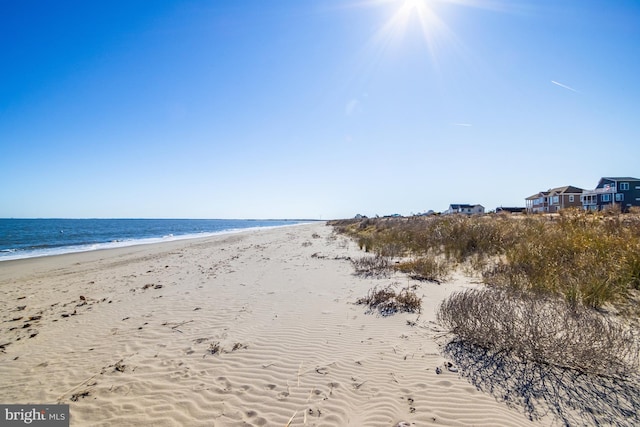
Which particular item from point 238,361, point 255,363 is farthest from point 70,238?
point 255,363

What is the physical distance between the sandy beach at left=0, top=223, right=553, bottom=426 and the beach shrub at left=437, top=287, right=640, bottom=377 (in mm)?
635

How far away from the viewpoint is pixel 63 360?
450cm

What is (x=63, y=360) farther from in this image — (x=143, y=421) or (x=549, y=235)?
(x=549, y=235)

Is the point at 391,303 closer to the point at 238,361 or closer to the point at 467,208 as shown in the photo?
the point at 238,361

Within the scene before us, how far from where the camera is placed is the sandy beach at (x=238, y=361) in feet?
10.1

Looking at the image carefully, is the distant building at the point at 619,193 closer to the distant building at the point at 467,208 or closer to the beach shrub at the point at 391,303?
the distant building at the point at 467,208

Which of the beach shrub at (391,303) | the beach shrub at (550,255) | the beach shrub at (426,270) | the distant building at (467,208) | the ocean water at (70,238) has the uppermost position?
the distant building at (467,208)

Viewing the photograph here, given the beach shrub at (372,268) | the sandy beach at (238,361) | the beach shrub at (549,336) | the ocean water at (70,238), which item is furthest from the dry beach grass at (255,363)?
the ocean water at (70,238)

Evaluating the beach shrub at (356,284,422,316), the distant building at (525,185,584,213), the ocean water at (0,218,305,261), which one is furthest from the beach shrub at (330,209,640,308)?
the distant building at (525,185,584,213)

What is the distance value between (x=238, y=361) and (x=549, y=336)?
4.33 meters

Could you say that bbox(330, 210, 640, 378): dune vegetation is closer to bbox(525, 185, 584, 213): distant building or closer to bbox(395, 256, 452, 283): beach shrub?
bbox(395, 256, 452, 283): beach shrub

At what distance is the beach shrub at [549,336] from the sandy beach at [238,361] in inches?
25.0

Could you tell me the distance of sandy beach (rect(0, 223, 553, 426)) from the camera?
3.08m

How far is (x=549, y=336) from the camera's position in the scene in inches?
143
